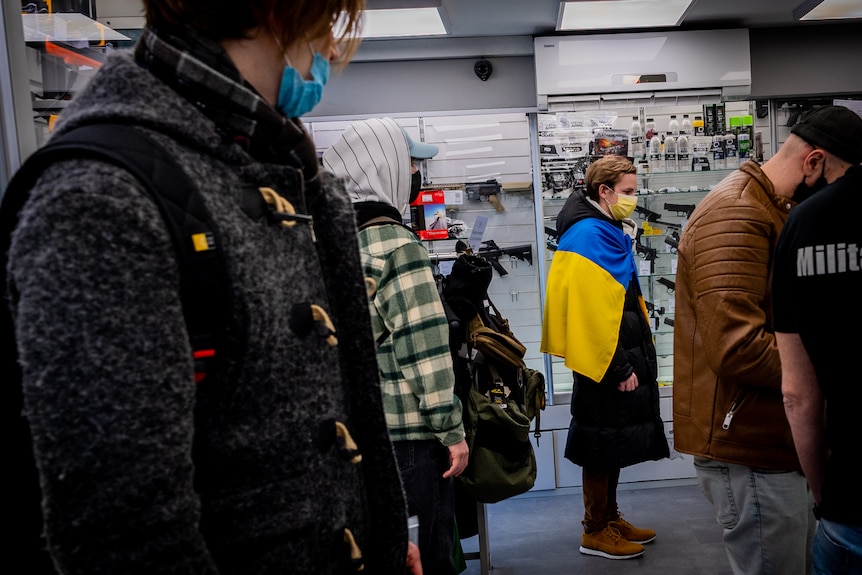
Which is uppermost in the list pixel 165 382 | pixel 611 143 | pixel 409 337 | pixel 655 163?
pixel 611 143

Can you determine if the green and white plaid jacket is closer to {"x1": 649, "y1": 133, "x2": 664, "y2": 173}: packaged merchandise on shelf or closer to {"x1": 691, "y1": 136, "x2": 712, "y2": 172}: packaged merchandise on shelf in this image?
{"x1": 649, "y1": 133, "x2": 664, "y2": 173}: packaged merchandise on shelf

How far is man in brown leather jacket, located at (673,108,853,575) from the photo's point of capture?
209 cm

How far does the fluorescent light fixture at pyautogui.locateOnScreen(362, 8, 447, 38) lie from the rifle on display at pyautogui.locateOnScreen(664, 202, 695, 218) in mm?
2207

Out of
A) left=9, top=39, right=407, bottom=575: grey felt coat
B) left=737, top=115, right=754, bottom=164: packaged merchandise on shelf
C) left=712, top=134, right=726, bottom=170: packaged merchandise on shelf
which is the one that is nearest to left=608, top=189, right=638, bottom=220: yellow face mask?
left=712, top=134, right=726, bottom=170: packaged merchandise on shelf

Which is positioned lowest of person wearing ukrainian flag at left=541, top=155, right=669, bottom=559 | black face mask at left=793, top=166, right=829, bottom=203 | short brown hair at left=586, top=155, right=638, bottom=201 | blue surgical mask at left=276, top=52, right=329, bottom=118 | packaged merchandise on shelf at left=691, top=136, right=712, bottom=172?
person wearing ukrainian flag at left=541, top=155, right=669, bottom=559

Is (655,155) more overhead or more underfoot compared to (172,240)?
more overhead

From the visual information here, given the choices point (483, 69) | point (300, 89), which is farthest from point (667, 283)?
point (300, 89)

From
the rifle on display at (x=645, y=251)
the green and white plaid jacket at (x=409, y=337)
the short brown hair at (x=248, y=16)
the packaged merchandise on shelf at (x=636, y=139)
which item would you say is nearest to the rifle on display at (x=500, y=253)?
the rifle on display at (x=645, y=251)

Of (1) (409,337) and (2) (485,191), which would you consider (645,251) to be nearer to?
(2) (485,191)

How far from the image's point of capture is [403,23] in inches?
192

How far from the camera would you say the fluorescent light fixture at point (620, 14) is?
4.59m

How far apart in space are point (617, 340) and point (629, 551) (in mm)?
1217

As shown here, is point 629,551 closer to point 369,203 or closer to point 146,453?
point 369,203

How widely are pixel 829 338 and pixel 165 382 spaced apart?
1.38m
